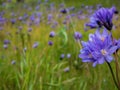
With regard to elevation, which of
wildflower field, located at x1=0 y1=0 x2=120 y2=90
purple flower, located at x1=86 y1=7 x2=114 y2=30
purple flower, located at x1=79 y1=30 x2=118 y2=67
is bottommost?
wildflower field, located at x1=0 y1=0 x2=120 y2=90

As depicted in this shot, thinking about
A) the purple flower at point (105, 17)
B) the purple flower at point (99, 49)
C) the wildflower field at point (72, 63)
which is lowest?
the wildflower field at point (72, 63)

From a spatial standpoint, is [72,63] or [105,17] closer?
[105,17]

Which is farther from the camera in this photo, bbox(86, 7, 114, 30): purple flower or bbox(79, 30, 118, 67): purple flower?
bbox(86, 7, 114, 30): purple flower

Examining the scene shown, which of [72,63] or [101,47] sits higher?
[101,47]

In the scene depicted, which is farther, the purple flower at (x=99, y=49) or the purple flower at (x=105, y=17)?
the purple flower at (x=105, y=17)

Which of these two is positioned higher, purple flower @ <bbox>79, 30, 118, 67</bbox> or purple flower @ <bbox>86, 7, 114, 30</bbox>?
purple flower @ <bbox>86, 7, 114, 30</bbox>

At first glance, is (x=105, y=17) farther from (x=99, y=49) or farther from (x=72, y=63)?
(x=72, y=63)

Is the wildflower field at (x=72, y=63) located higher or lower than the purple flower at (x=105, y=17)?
lower

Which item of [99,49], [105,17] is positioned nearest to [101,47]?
[99,49]
